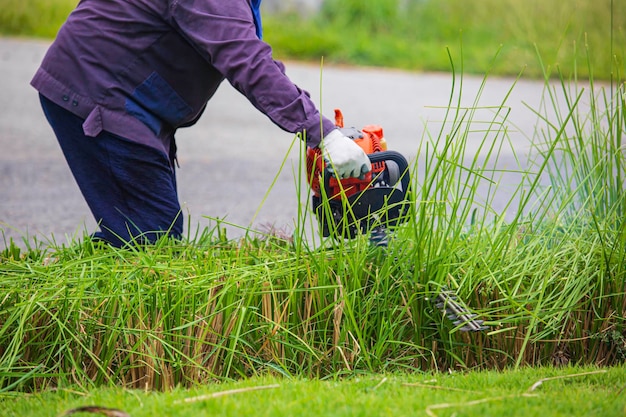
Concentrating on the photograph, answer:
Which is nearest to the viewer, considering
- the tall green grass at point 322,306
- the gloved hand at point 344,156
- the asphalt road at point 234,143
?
the tall green grass at point 322,306

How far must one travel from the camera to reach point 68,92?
3.14 metres

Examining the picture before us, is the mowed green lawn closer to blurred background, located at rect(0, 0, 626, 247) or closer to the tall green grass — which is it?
the tall green grass

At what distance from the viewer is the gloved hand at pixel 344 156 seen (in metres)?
2.71

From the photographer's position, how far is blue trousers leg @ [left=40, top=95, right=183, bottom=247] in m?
3.21

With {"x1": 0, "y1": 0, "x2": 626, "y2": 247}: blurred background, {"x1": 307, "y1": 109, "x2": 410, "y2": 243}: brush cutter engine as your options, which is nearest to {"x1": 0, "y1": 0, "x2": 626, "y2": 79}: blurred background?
{"x1": 0, "y1": 0, "x2": 626, "y2": 247}: blurred background

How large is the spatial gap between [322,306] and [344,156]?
1.61ft

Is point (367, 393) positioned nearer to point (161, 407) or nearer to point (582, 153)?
point (161, 407)

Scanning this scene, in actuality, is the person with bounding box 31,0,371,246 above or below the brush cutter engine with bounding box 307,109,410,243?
above

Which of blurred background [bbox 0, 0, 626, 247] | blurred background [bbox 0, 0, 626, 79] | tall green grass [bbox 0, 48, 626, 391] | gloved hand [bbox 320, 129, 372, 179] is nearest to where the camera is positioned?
tall green grass [bbox 0, 48, 626, 391]

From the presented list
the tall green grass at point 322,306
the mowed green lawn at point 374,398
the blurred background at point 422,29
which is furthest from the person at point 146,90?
the blurred background at point 422,29

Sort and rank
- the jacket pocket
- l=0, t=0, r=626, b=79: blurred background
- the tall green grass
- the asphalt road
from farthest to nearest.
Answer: l=0, t=0, r=626, b=79: blurred background, the asphalt road, the jacket pocket, the tall green grass

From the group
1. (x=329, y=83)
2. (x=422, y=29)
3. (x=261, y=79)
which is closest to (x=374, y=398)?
(x=261, y=79)

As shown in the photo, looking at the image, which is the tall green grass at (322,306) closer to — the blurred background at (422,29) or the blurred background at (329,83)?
the blurred background at (329,83)

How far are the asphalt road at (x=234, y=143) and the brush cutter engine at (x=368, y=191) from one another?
2.52 feet
